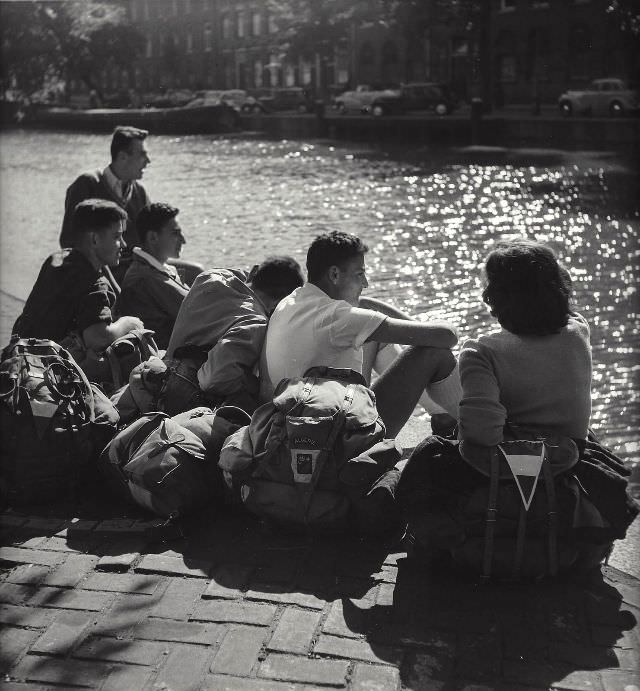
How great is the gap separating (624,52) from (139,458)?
3740cm

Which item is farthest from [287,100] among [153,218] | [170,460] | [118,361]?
[170,460]

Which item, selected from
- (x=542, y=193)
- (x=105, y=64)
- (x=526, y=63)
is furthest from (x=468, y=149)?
(x=105, y=64)

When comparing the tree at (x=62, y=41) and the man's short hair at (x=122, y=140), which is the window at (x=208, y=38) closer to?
the tree at (x=62, y=41)

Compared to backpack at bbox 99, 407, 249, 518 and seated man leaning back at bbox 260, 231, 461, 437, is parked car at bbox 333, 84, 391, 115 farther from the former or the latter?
backpack at bbox 99, 407, 249, 518

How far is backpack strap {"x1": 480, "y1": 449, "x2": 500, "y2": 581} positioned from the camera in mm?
3115

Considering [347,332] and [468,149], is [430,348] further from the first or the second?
[468,149]

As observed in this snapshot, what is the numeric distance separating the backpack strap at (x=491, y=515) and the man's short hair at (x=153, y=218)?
2.72 meters

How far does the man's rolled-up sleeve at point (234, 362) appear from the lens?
4.05 meters

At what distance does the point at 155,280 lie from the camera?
519 cm

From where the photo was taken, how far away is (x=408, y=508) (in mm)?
3242

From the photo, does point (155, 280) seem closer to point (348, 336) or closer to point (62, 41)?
point (348, 336)

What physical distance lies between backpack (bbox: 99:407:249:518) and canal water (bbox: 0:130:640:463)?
285cm

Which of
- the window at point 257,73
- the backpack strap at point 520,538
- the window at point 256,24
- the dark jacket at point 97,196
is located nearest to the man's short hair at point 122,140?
the dark jacket at point 97,196

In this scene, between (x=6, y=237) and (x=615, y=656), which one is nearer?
(x=615, y=656)
